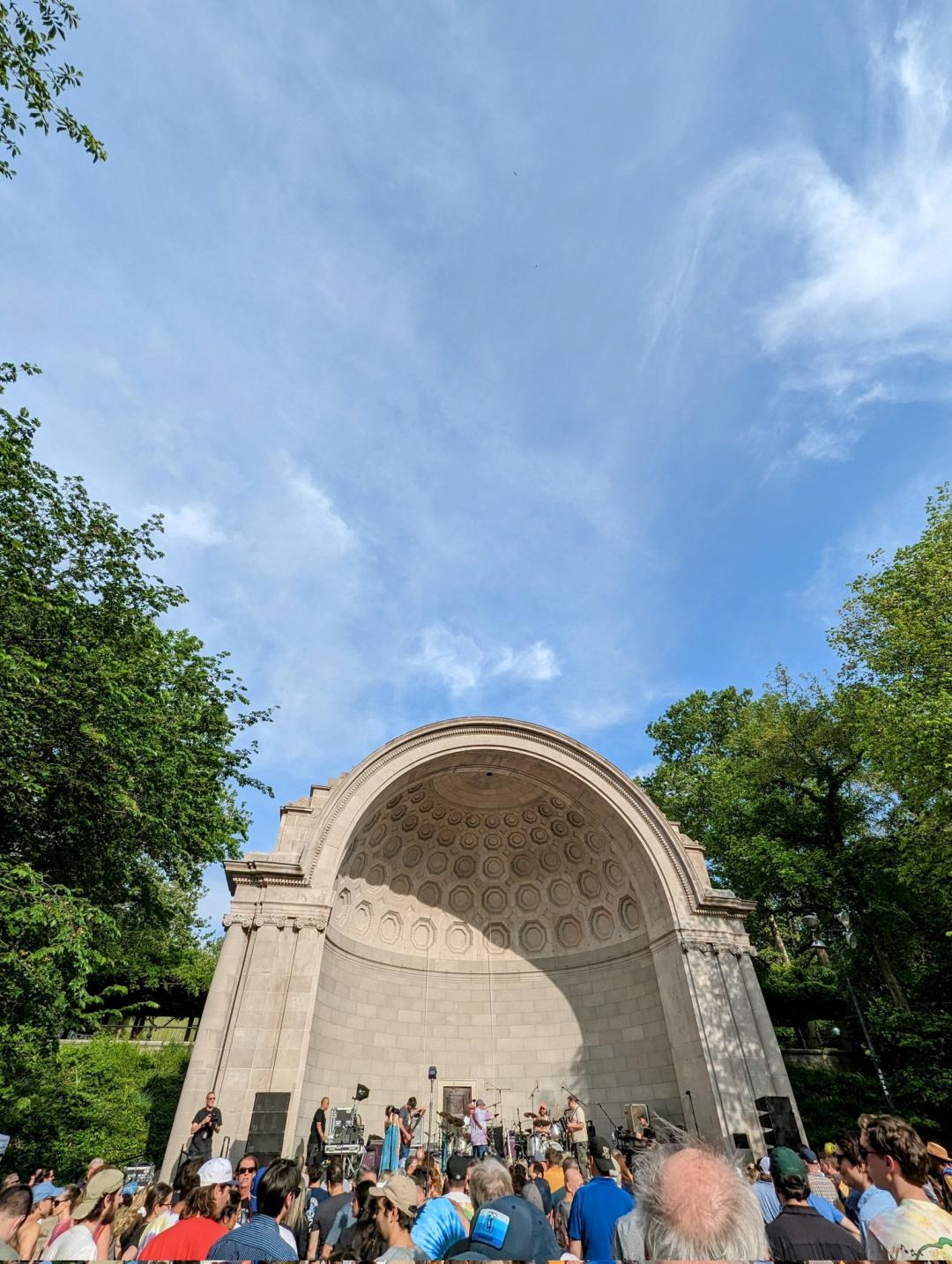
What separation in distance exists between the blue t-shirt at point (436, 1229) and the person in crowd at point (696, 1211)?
1884mm

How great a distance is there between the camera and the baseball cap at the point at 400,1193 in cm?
354

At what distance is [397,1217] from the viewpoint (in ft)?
11.1

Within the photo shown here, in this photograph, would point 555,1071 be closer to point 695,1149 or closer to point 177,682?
point 177,682

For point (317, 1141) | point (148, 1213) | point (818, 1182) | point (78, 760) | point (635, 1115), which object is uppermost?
point (78, 760)

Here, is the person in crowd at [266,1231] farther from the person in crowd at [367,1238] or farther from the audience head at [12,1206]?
the audience head at [12,1206]

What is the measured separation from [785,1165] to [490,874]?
16.7 metres

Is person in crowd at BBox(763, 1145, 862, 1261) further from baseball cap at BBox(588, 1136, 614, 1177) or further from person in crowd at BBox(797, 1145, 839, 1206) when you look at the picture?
person in crowd at BBox(797, 1145, 839, 1206)

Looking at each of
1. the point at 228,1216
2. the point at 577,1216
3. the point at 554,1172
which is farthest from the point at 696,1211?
the point at 554,1172

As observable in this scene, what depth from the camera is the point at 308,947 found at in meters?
13.5

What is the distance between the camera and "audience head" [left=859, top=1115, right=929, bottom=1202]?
319cm

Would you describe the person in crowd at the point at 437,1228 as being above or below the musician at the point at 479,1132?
below

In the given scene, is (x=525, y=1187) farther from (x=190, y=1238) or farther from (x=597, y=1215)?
(x=190, y=1238)

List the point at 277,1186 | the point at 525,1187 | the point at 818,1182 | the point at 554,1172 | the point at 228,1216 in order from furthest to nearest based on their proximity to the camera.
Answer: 1. the point at 554,1172
2. the point at 818,1182
3. the point at 525,1187
4. the point at 228,1216
5. the point at 277,1186

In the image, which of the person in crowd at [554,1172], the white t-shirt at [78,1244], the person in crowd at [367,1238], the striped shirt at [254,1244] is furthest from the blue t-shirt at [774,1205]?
the white t-shirt at [78,1244]
